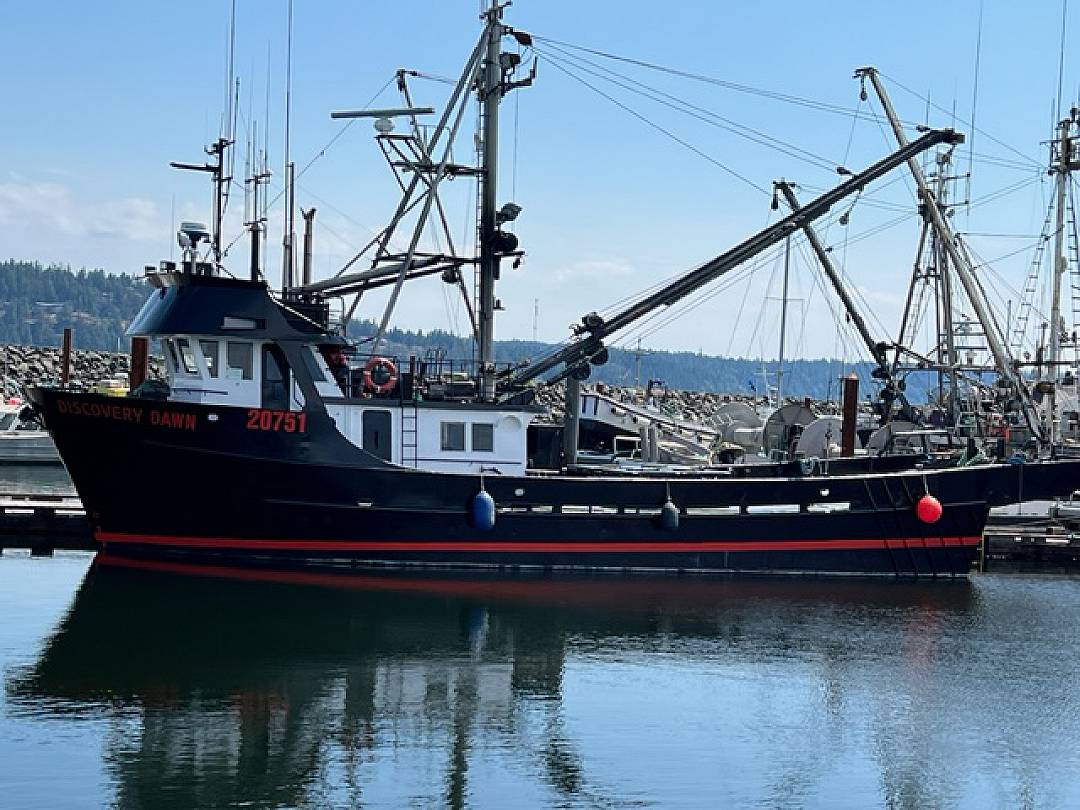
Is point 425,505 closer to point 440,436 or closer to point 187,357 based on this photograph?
point 440,436

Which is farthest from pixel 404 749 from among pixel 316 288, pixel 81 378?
pixel 81 378

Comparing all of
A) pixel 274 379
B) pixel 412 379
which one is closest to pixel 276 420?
pixel 274 379

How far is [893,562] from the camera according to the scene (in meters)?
21.2

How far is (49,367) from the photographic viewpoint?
58.2 meters

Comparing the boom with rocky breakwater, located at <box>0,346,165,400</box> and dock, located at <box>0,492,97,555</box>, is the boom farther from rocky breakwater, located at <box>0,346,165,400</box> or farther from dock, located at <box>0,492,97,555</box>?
rocky breakwater, located at <box>0,346,165,400</box>

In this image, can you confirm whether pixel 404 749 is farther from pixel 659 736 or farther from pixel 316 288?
pixel 316 288

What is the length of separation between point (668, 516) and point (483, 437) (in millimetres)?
3104

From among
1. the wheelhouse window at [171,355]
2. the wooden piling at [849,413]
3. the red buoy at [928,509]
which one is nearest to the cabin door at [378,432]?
the wheelhouse window at [171,355]

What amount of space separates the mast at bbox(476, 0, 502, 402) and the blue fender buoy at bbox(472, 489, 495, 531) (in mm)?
2635

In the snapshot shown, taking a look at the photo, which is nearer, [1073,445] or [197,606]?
[197,606]

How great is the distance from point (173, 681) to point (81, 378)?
45.8 metres

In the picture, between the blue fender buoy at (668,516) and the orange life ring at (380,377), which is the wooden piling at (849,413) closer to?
the blue fender buoy at (668,516)

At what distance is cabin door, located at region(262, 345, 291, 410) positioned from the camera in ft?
63.0

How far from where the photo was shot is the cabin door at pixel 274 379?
19203 millimetres
